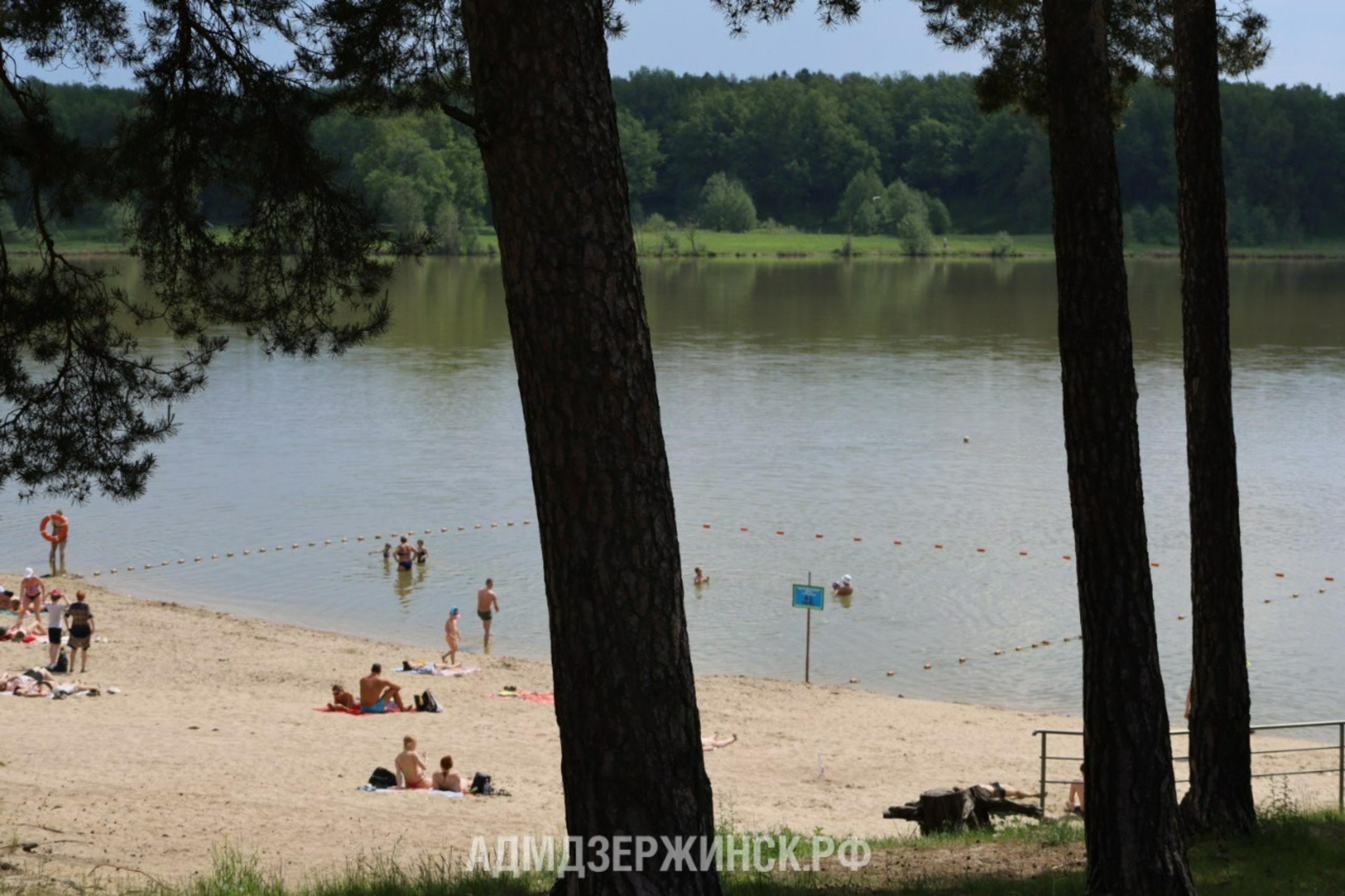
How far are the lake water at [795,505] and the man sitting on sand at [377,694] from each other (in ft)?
12.3

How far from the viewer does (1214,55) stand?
7773 mm

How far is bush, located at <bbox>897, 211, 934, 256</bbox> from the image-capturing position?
395 ft

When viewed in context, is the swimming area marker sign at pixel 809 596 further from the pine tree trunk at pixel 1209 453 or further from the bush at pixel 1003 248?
the bush at pixel 1003 248

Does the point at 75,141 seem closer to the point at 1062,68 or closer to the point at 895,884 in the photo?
the point at 1062,68

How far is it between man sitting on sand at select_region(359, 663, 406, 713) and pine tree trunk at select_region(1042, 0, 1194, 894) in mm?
10723

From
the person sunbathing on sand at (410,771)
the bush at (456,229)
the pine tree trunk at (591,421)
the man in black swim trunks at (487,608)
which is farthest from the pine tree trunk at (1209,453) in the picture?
the bush at (456,229)

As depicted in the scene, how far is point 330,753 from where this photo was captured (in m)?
13.5

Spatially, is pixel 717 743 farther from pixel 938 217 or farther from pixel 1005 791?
pixel 938 217

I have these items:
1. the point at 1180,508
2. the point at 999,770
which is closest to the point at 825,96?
the point at 1180,508

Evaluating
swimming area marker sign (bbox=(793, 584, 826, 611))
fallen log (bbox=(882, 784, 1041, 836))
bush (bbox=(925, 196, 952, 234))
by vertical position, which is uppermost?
bush (bbox=(925, 196, 952, 234))

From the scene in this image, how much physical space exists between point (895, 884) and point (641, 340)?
11.5ft

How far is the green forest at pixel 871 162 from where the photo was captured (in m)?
108

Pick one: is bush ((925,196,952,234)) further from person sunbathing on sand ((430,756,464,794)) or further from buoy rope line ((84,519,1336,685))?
person sunbathing on sand ((430,756,464,794))

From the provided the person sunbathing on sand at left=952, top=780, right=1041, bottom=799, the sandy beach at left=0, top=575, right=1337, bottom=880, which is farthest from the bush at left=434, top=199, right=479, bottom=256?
the person sunbathing on sand at left=952, top=780, right=1041, bottom=799
